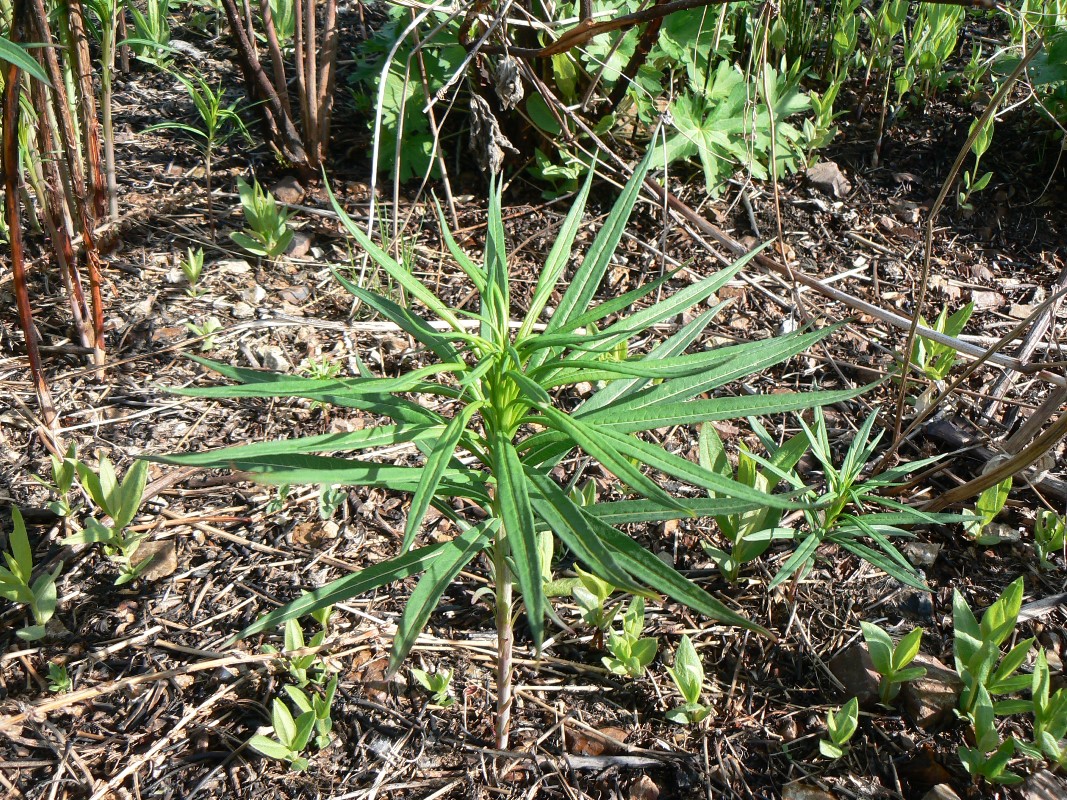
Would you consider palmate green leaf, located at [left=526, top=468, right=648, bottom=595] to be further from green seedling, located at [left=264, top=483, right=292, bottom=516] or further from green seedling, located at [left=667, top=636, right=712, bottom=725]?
green seedling, located at [left=264, top=483, right=292, bottom=516]

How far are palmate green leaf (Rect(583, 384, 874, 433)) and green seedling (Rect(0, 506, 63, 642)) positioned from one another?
123 centimetres

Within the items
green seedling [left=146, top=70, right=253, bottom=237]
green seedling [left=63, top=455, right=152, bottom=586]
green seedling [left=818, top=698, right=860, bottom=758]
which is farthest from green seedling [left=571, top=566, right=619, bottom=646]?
green seedling [left=146, top=70, right=253, bottom=237]

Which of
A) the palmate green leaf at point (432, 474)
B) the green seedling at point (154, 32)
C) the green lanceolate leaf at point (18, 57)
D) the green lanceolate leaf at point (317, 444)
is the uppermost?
the green lanceolate leaf at point (18, 57)

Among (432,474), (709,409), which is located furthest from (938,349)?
(432,474)

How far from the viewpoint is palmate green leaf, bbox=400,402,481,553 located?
3.35 ft

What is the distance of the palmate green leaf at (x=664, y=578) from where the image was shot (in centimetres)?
102

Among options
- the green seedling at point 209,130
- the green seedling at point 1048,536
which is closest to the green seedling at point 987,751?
the green seedling at point 1048,536

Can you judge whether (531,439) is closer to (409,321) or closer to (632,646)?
(409,321)

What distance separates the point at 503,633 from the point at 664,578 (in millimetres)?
486

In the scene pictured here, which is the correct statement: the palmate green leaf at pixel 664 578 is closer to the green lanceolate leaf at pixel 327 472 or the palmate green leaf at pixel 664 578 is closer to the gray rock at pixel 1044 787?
the green lanceolate leaf at pixel 327 472

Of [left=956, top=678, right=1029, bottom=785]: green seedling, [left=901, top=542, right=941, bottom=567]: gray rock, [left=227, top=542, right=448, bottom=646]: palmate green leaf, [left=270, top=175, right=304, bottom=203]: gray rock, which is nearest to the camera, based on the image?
[left=227, top=542, right=448, bottom=646]: palmate green leaf

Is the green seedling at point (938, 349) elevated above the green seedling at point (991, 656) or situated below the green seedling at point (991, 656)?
above

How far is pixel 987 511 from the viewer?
1.92 m

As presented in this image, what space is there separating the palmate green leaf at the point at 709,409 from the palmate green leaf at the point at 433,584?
0.87 ft
